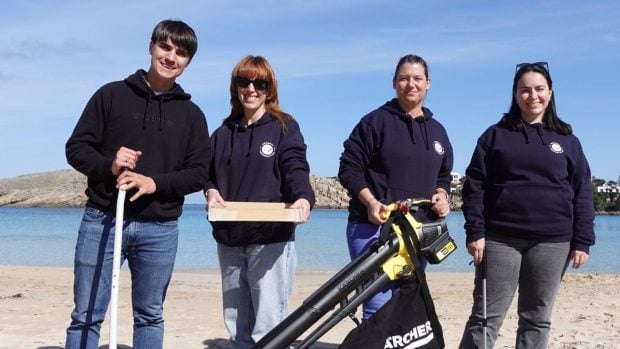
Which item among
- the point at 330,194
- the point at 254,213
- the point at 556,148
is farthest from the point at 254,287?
the point at 330,194

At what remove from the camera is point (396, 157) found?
3828 millimetres

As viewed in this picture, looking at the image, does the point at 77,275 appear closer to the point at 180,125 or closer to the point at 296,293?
the point at 180,125

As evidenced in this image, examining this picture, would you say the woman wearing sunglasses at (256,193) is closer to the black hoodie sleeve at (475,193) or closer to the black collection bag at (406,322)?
the black collection bag at (406,322)

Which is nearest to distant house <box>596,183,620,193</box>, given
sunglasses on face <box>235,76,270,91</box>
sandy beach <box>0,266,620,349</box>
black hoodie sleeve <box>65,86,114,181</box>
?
sandy beach <box>0,266,620,349</box>

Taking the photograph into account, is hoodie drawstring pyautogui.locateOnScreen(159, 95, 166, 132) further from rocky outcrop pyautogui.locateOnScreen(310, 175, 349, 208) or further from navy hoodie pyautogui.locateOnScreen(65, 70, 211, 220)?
rocky outcrop pyautogui.locateOnScreen(310, 175, 349, 208)

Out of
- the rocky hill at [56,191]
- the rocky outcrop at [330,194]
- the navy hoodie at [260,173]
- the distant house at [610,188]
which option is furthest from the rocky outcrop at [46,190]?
the navy hoodie at [260,173]

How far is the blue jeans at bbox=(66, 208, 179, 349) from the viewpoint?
3289mm

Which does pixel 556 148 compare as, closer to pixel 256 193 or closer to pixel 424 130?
pixel 424 130

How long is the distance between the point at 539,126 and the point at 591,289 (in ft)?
25.5

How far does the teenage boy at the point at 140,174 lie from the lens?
329 centimetres

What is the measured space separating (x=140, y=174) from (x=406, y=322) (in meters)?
1.45

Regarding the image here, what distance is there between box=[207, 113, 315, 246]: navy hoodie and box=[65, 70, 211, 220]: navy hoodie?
30cm

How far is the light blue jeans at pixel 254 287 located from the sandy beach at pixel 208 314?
6.32ft

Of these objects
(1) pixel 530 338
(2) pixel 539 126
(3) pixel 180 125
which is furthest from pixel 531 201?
(3) pixel 180 125
